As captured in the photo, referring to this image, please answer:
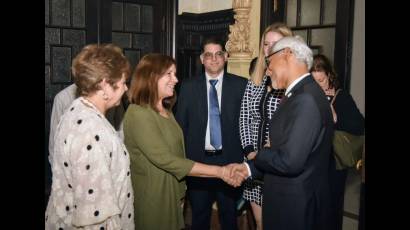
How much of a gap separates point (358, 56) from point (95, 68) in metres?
2.90

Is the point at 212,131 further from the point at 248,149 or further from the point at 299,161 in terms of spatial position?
the point at 299,161

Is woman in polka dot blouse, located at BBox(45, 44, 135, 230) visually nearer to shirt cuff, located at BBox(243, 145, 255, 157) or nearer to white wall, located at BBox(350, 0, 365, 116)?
shirt cuff, located at BBox(243, 145, 255, 157)

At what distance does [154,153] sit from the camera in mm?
2303

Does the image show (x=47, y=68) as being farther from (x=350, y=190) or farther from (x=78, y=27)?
(x=350, y=190)

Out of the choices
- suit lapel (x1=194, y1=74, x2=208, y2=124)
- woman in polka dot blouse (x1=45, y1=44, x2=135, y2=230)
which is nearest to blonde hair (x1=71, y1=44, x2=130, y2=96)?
woman in polka dot blouse (x1=45, y1=44, x2=135, y2=230)

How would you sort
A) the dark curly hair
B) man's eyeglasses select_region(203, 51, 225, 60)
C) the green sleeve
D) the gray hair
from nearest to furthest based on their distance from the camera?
the gray hair
the green sleeve
the dark curly hair
man's eyeglasses select_region(203, 51, 225, 60)

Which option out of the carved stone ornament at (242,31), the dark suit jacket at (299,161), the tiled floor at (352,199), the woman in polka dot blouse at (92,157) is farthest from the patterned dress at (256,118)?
A: the carved stone ornament at (242,31)

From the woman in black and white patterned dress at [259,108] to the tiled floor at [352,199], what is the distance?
157 cm

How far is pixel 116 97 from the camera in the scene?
1.97 m

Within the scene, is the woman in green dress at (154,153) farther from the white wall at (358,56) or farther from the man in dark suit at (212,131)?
the white wall at (358,56)

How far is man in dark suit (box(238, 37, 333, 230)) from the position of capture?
1.98 m

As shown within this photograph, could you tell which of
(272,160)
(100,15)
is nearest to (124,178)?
(272,160)

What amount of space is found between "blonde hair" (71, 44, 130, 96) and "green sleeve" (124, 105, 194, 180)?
0.45 metres

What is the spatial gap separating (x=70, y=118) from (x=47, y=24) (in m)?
2.91
